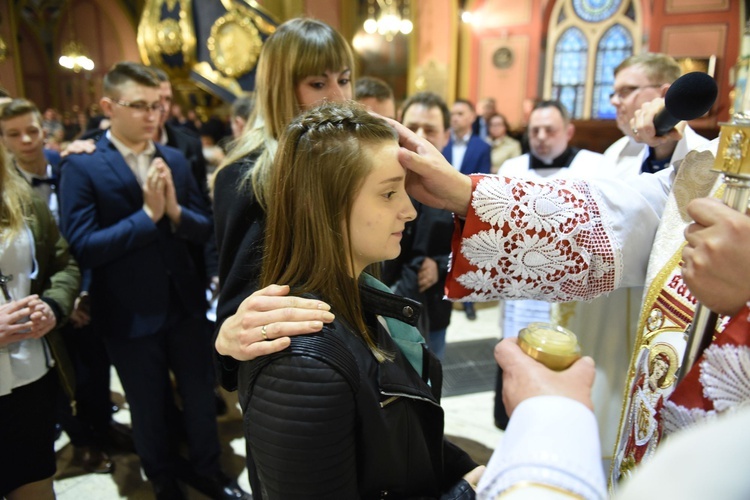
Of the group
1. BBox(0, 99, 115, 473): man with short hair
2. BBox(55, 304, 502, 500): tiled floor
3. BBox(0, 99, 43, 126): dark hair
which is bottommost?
BBox(55, 304, 502, 500): tiled floor

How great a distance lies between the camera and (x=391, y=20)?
10.3 metres

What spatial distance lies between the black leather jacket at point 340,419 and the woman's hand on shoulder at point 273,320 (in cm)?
3

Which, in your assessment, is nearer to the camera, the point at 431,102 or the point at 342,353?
the point at 342,353

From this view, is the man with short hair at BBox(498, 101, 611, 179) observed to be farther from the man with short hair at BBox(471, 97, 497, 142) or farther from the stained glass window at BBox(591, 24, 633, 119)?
the stained glass window at BBox(591, 24, 633, 119)

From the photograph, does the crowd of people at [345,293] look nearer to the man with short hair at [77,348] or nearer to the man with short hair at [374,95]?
the man with short hair at [77,348]

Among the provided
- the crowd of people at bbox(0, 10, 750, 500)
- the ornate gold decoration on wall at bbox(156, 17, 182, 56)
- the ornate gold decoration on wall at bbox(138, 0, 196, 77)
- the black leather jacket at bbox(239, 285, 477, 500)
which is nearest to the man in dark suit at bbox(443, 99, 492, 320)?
the crowd of people at bbox(0, 10, 750, 500)

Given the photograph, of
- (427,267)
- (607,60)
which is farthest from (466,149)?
(607,60)

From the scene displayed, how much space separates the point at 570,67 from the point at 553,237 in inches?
493

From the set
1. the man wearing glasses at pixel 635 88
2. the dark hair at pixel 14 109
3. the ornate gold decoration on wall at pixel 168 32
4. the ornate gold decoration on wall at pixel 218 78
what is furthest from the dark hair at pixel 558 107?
the ornate gold decoration on wall at pixel 168 32

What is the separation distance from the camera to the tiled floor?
2533 millimetres

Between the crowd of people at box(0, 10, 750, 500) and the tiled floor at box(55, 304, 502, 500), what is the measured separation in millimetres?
234

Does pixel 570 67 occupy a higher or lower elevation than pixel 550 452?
higher

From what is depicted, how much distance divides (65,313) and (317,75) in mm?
1334

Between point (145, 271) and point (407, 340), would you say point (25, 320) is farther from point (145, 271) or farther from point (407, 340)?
point (407, 340)
